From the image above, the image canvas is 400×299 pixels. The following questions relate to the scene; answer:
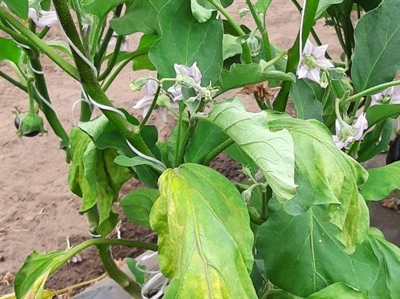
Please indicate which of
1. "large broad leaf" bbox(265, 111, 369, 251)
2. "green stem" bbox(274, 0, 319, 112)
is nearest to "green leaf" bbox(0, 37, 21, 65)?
"green stem" bbox(274, 0, 319, 112)

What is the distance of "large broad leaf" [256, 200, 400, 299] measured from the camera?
73 cm

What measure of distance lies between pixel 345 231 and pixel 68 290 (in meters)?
0.78

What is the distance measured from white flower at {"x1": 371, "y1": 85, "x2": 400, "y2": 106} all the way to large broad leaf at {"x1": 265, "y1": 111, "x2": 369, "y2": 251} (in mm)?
255

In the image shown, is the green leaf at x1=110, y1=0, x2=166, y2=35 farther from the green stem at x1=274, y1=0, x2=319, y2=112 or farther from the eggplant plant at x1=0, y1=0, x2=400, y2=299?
the green stem at x1=274, y1=0, x2=319, y2=112

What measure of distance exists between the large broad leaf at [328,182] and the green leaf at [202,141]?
112 millimetres

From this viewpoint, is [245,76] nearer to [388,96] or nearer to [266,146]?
[266,146]

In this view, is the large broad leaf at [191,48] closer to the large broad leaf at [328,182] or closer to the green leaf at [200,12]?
the green leaf at [200,12]

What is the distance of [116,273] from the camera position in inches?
39.2

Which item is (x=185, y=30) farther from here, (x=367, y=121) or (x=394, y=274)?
(x=394, y=274)

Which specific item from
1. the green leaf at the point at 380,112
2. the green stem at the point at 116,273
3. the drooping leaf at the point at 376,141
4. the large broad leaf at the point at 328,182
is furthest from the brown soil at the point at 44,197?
the large broad leaf at the point at 328,182

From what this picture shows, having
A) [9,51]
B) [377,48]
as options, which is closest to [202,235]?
[377,48]

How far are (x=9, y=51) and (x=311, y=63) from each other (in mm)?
478

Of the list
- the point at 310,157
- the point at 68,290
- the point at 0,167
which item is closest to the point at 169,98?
the point at 310,157

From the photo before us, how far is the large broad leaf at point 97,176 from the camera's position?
0.82 m
